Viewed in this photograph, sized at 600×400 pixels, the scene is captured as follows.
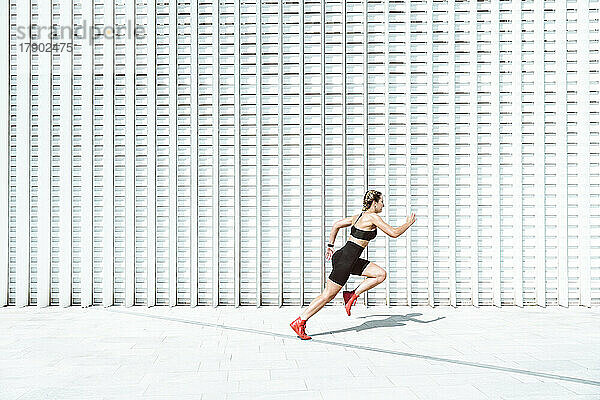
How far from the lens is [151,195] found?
26.5 feet

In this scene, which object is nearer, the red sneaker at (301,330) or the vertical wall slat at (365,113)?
the red sneaker at (301,330)

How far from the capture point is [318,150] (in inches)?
319

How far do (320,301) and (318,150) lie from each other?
8.59 feet

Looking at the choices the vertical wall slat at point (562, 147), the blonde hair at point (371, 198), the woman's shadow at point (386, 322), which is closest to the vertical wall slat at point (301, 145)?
the woman's shadow at point (386, 322)

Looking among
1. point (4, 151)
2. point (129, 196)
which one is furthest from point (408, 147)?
point (4, 151)

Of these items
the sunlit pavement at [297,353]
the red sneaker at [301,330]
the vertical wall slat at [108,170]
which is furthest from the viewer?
the vertical wall slat at [108,170]

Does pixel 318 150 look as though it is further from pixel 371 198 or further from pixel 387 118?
pixel 371 198

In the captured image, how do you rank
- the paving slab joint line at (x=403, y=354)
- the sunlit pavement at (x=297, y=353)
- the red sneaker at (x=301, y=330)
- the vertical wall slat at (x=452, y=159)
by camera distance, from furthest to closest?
the vertical wall slat at (x=452, y=159) → the red sneaker at (x=301, y=330) → the paving slab joint line at (x=403, y=354) → the sunlit pavement at (x=297, y=353)

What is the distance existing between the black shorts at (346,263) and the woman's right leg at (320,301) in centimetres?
7

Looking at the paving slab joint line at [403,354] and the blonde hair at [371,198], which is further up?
the blonde hair at [371,198]

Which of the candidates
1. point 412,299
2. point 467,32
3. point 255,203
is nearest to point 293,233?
point 255,203

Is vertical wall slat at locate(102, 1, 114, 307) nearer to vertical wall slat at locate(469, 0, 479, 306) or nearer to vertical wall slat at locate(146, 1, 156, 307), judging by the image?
vertical wall slat at locate(146, 1, 156, 307)

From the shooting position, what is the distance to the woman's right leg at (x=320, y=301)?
6.14m

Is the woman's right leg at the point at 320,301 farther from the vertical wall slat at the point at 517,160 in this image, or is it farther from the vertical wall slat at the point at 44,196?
the vertical wall slat at the point at 44,196
